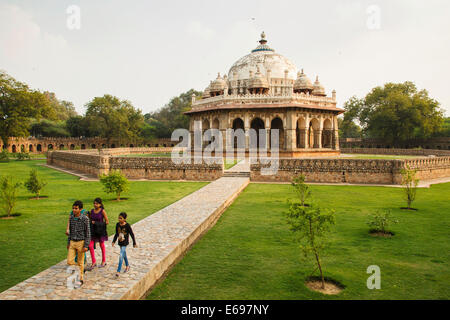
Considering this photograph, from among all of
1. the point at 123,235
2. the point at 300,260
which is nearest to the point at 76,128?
the point at 123,235

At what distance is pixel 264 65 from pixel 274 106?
31.5ft

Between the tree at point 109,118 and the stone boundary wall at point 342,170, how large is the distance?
4203 cm

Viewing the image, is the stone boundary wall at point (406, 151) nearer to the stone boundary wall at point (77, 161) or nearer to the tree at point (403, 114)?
the tree at point (403, 114)

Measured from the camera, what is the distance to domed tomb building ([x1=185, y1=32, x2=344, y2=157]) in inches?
1255

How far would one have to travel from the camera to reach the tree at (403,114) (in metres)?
44.8

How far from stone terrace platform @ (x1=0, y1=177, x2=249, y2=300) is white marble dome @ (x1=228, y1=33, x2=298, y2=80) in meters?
30.3

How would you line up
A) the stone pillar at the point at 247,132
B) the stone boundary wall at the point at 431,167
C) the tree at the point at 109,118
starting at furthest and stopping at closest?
1. the tree at the point at 109,118
2. the stone pillar at the point at 247,132
3. the stone boundary wall at the point at 431,167

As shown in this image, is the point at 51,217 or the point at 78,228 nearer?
the point at 78,228

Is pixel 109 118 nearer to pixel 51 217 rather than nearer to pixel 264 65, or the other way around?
pixel 264 65

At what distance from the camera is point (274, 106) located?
31312 millimetres

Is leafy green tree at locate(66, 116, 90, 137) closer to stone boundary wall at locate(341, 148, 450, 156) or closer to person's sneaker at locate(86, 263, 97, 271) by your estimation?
stone boundary wall at locate(341, 148, 450, 156)

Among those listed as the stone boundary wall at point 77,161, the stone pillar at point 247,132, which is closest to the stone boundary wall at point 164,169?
the stone boundary wall at point 77,161
